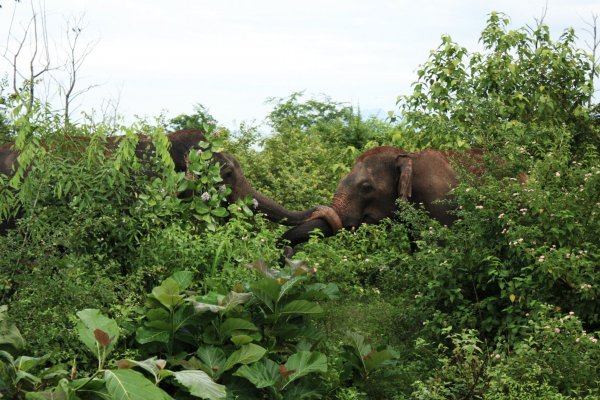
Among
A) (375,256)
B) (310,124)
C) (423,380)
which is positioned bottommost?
(423,380)

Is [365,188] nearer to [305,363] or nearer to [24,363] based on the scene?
[305,363]

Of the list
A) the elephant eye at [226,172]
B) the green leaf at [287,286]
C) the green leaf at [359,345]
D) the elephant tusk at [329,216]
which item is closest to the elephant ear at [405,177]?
the elephant tusk at [329,216]

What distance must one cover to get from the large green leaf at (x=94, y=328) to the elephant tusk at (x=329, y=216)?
6.05 m

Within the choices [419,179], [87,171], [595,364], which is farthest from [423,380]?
[419,179]

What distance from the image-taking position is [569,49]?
16.5 meters

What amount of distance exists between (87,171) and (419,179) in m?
5.39

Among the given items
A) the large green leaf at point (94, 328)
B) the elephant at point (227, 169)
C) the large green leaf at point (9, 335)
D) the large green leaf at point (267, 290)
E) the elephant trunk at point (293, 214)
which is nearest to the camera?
the large green leaf at point (94, 328)

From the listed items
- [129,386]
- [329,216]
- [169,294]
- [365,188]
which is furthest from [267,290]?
[365,188]

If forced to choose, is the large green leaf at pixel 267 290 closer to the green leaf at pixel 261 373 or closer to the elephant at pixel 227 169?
the green leaf at pixel 261 373

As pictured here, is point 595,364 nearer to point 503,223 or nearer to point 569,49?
point 503,223

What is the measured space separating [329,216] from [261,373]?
19.0ft

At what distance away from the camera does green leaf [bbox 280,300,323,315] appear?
7.98m

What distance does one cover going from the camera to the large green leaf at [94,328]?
23.4 feet

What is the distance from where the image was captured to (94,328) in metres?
7.21
